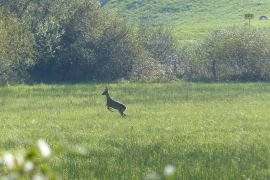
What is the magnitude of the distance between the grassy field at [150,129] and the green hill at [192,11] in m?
37.3

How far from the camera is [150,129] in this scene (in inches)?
591

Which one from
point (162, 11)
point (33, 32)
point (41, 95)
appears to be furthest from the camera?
point (162, 11)

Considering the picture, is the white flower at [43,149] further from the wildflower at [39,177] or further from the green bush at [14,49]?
the green bush at [14,49]

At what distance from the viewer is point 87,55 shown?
116 feet

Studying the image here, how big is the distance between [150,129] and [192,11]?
5843 centimetres

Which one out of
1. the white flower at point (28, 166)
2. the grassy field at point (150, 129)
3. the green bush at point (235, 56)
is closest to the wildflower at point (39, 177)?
the white flower at point (28, 166)

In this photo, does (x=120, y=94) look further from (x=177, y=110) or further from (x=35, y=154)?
(x=35, y=154)

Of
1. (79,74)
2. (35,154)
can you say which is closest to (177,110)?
(79,74)

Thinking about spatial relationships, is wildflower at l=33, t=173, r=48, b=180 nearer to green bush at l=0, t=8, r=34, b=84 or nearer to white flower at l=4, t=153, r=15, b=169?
white flower at l=4, t=153, r=15, b=169

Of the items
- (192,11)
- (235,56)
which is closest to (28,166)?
(235,56)

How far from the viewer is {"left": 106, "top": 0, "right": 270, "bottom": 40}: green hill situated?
216ft

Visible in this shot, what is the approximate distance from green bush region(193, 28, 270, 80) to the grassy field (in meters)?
7.11

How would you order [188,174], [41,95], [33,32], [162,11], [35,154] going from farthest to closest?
[162,11] < [33,32] < [41,95] < [188,174] < [35,154]

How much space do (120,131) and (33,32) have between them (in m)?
21.3
